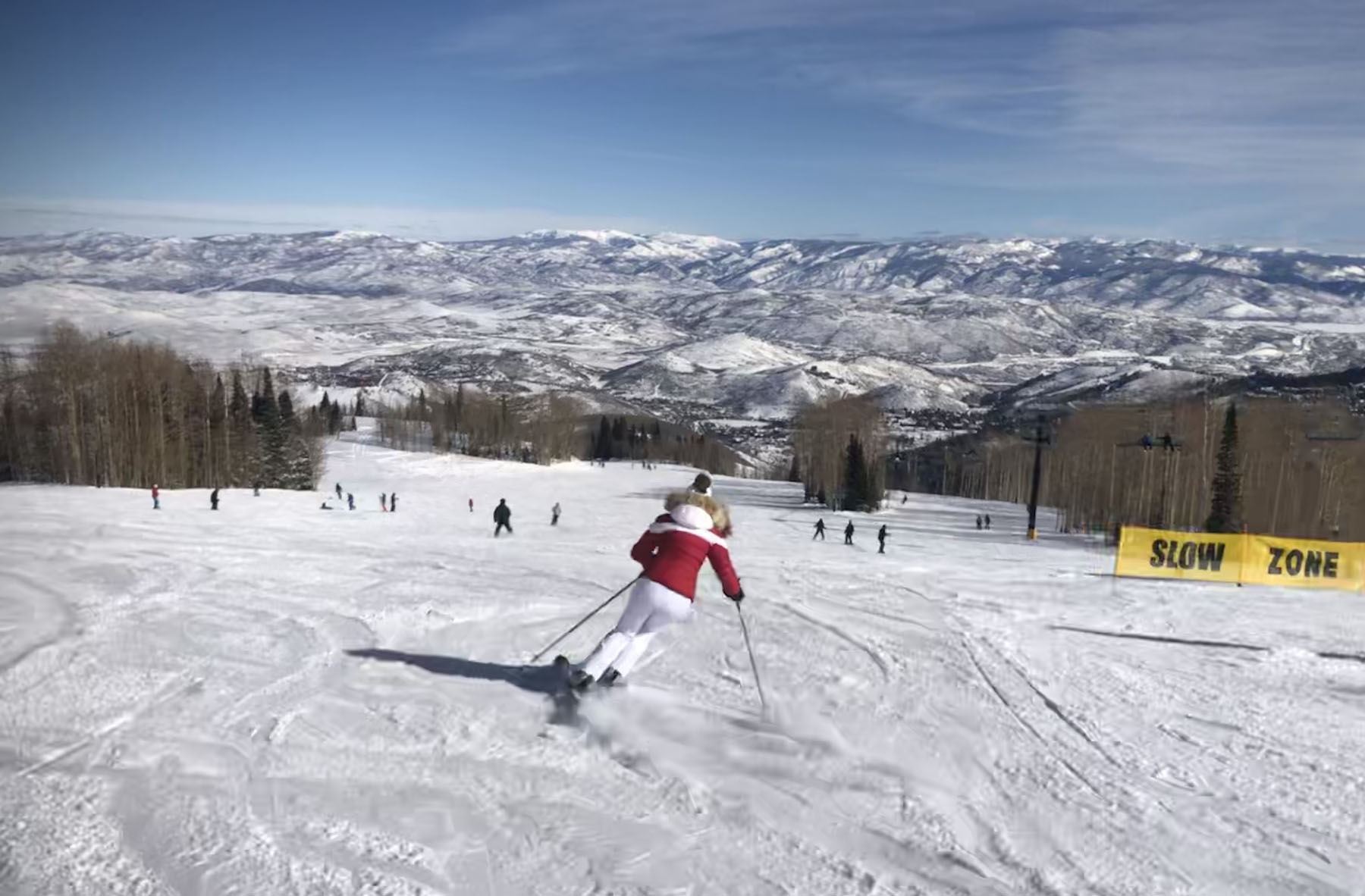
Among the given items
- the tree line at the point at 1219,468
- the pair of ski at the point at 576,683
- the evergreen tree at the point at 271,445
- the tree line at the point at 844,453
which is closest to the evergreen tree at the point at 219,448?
the evergreen tree at the point at 271,445

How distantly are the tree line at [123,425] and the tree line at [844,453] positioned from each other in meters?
37.4

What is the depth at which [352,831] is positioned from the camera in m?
4.92

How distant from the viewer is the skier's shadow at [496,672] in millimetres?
7359

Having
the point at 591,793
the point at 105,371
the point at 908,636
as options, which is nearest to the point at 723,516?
the point at 591,793

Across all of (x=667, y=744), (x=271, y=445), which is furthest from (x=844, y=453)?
(x=667, y=744)

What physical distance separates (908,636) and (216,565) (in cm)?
1087

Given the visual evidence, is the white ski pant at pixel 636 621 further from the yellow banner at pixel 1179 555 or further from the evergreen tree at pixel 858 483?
the evergreen tree at pixel 858 483

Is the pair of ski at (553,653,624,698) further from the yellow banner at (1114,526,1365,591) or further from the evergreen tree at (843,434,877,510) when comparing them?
the evergreen tree at (843,434,877,510)

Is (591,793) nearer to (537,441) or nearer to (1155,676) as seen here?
(1155,676)

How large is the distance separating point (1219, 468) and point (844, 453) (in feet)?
96.6

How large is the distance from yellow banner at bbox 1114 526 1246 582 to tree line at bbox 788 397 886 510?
4399cm

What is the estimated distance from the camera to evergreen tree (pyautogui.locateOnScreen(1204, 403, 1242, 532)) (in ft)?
147

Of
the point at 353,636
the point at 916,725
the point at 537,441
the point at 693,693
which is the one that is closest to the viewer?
the point at 916,725

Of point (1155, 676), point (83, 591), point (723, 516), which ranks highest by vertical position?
point (723, 516)
